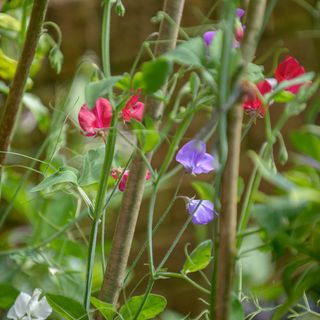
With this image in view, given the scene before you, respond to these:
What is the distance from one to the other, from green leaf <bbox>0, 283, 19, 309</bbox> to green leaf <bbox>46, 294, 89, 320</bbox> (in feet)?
0.89

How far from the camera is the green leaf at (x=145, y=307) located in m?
0.72

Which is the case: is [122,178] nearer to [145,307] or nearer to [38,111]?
[145,307]

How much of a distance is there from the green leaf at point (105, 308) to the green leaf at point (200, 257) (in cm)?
7

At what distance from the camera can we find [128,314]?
0.73 m

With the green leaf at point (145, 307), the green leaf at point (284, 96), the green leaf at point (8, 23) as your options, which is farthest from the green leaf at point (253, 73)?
the green leaf at point (8, 23)

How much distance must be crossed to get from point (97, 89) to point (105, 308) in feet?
0.69

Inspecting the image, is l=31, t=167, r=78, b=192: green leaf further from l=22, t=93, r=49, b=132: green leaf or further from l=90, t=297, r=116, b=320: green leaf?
l=22, t=93, r=49, b=132: green leaf

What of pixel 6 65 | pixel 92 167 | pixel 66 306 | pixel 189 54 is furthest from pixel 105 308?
pixel 6 65

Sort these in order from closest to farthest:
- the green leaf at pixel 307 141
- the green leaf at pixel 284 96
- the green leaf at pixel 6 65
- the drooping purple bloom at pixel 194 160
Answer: the green leaf at pixel 307 141 < the green leaf at pixel 284 96 < the drooping purple bloom at pixel 194 160 < the green leaf at pixel 6 65

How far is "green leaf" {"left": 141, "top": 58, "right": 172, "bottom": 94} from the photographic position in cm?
51

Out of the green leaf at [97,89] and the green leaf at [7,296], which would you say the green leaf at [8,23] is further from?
the green leaf at [97,89]

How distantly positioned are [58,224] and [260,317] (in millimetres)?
481

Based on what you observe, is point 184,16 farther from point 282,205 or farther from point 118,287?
point 282,205

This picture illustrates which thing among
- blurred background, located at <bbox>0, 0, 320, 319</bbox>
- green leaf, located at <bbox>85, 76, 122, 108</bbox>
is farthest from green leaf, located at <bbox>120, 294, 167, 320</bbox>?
blurred background, located at <bbox>0, 0, 320, 319</bbox>
